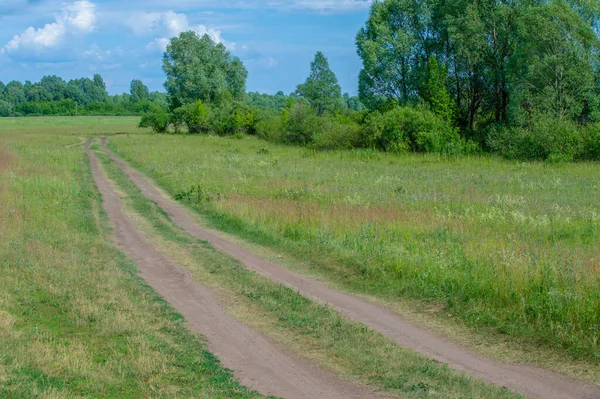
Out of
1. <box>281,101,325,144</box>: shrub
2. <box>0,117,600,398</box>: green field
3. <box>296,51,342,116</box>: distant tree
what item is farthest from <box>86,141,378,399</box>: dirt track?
<box>296,51,342,116</box>: distant tree

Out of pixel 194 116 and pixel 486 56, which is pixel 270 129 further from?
pixel 486 56

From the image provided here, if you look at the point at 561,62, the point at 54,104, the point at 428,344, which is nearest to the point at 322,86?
the point at 561,62

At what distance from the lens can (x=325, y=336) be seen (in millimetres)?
7938

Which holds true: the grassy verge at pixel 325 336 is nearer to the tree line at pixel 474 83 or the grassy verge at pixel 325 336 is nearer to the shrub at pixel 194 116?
the tree line at pixel 474 83

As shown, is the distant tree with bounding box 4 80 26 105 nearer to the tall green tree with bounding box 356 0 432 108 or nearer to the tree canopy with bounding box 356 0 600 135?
the tall green tree with bounding box 356 0 432 108

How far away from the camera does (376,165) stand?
35.9m

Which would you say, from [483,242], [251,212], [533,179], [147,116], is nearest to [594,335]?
[483,242]

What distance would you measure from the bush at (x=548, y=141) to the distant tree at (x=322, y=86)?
4147cm

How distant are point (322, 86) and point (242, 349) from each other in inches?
2871

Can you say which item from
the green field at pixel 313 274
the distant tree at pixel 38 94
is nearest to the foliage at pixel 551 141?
the green field at pixel 313 274

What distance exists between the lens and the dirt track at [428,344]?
6.49 metres

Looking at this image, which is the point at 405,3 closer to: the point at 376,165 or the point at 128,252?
the point at 376,165

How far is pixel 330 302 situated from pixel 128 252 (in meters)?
5.81

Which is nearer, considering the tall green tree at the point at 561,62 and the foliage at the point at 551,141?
the foliage at the point at 551,141
